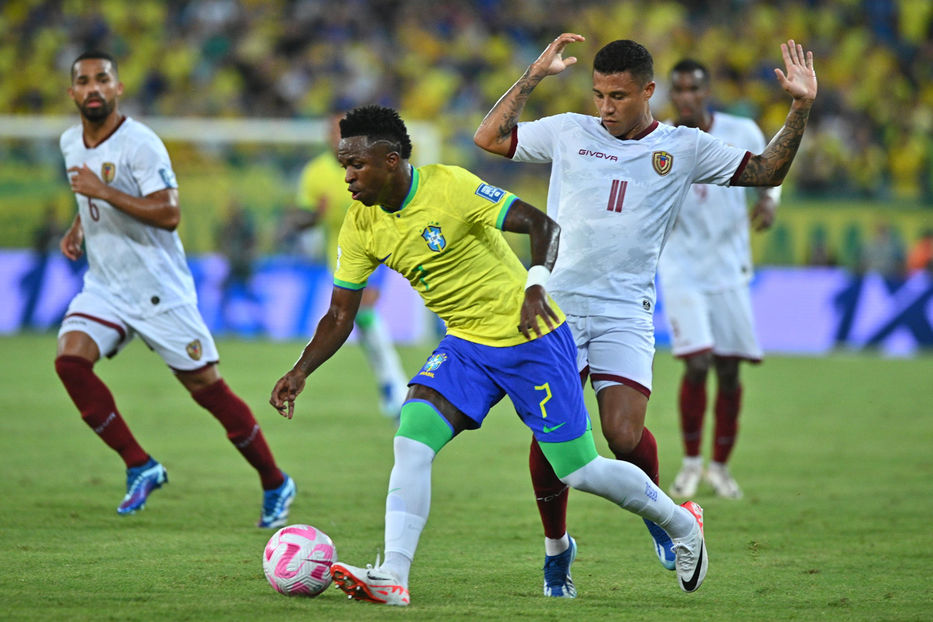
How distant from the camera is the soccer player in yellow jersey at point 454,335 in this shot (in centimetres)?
504

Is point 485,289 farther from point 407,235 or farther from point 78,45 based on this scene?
point 78,45

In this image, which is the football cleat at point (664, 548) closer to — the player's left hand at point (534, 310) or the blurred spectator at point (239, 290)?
the player's left hand at point (534, 310)

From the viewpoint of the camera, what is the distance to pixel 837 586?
18.4 ft

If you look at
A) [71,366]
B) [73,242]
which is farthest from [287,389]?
[73,242]

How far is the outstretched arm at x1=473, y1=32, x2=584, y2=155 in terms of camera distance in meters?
5.65

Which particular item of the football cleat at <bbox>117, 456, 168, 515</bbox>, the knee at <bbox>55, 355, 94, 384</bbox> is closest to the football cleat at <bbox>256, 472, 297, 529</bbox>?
the football cleat at <bbox>117, 456, 168, 515</bbox>

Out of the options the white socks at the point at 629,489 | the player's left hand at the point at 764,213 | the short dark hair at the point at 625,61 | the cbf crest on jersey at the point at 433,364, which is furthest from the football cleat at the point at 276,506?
the player's left hand at the point at 764,213

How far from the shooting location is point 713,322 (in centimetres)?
859

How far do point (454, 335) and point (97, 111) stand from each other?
2947 millimetres

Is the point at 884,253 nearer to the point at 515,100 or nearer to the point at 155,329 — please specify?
the point at 155,329

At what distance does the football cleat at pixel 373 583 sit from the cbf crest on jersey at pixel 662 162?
213 cm

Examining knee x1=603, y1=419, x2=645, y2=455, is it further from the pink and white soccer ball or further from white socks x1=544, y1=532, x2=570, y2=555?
the pink and white soccer ball

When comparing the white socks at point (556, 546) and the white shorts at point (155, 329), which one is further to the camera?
the white shorts at point (155, 329)

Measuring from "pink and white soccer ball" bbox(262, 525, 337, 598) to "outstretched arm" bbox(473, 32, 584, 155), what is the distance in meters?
1.89
